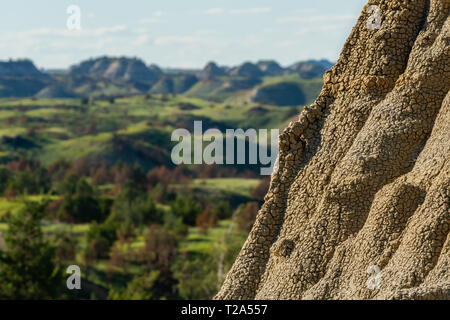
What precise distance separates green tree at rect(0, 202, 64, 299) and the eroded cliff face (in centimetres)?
5584

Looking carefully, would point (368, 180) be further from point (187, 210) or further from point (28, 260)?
point (187, 210)

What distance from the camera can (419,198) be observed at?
27.1 ft

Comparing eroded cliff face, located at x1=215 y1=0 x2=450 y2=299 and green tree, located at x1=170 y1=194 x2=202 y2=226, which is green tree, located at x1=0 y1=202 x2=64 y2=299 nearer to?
green tree, located at x1=170 y1=194 x2=202 y2=226

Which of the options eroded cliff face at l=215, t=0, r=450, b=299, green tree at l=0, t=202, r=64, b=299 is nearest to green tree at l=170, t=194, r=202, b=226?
green tree at l=0, t=202, r=64, b=299

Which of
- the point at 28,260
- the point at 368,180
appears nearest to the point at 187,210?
the point at 28,260

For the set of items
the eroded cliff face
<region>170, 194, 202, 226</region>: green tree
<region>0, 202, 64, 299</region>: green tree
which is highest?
the eroded cliff face

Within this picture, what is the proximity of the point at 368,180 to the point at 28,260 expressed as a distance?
59340 mm

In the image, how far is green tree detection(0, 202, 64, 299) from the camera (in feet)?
204

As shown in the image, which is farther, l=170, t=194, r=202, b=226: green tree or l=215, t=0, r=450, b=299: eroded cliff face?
l=170, t=194, r=202, b=226: green tree

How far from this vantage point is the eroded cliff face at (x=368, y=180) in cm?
805

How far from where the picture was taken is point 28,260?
211 ft
